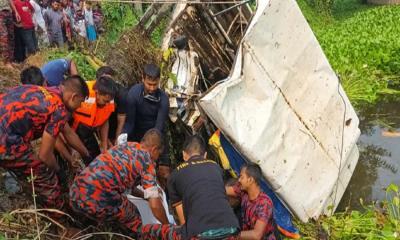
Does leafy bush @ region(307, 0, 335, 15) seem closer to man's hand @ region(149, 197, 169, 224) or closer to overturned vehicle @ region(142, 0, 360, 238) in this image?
overturned vehicle @ region(142, 0, 360, 238)

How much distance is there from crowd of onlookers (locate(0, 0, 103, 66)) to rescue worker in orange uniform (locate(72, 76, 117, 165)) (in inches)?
125

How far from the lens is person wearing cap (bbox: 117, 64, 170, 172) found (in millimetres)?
4637

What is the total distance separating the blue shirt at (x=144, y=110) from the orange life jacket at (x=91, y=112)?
22 cm

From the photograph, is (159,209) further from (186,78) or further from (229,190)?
(186,78)

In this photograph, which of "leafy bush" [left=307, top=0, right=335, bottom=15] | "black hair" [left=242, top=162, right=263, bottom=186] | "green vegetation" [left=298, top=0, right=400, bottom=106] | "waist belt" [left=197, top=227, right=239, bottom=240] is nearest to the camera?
"waist belt" [left=197, top=227, right=239, bottom=240]

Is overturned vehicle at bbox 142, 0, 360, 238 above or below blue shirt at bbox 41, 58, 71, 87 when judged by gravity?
below

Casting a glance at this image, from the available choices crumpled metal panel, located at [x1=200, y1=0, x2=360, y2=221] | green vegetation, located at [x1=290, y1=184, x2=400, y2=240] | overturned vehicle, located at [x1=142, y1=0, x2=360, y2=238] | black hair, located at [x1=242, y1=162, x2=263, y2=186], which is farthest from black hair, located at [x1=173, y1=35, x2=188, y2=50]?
green vegetation, located at [x1=290, y1=184, x2=400, y2=240]

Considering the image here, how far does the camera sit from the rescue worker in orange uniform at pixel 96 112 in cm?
429

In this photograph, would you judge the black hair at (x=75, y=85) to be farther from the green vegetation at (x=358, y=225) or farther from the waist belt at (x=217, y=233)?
the green vegetation at (x=358, y=225)

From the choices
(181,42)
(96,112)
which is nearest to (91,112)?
(96,112)

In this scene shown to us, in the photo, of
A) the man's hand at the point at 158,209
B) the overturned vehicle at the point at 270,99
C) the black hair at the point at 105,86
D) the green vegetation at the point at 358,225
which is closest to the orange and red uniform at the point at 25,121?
the black hair at the point at 105,86

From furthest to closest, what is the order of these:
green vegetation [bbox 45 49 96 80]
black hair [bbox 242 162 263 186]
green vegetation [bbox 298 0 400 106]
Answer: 1. green vegetation [bbox 298 0 400 106]
2. green vegetation [bbox 45 49 96 80]
3. black hair [bbox 242 162 263 186]

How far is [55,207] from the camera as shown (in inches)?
153

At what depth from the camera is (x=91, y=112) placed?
14.6ft
